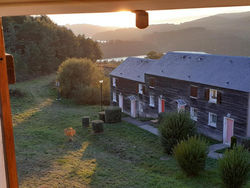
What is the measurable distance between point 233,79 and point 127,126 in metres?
8.32

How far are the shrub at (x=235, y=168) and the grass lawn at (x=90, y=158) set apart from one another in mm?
914

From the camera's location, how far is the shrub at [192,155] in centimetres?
1131

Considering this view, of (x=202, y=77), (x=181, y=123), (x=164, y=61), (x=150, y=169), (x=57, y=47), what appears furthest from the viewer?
(x=57, y=47)

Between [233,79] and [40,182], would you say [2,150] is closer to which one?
[40,182]

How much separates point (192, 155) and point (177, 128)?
103 inches

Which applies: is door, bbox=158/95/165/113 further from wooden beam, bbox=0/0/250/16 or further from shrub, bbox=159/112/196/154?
wooden beam, bbox=0/0/250/16

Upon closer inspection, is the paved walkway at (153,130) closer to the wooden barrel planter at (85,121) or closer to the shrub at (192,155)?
the shrub at (192,155)

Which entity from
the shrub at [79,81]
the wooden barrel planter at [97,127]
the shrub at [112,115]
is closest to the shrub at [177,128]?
the wooden barrel planter at [97,127]

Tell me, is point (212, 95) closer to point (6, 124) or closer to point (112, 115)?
point (112, 115)

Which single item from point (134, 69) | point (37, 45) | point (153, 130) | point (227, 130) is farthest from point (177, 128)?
point (37, 45)

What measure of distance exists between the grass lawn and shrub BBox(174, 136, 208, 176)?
396mm

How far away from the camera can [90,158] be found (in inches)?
557

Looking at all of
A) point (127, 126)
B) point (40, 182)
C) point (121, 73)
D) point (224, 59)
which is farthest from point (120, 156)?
point (121, 73)

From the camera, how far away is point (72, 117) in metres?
23.8
